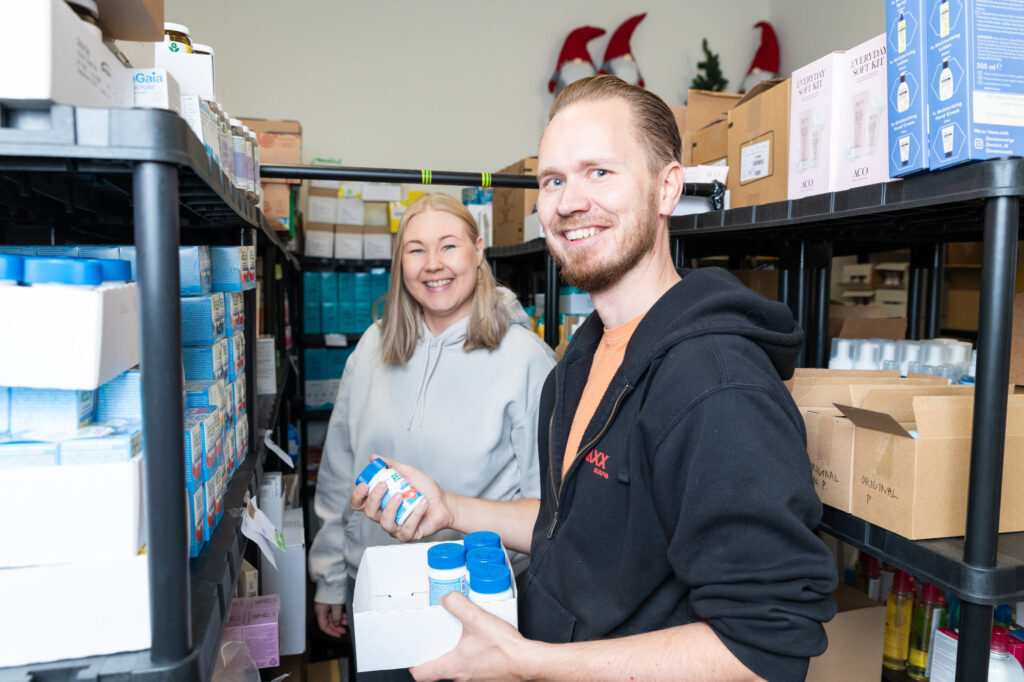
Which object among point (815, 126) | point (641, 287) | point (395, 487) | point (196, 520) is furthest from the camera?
point (815, 126)

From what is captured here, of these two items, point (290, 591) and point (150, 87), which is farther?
point (290, 591)

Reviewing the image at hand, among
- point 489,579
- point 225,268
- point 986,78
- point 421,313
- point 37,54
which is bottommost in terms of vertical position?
point 489,579

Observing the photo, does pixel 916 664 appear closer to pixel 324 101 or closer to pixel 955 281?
pixel 955 281

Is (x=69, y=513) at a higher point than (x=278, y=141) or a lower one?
lower

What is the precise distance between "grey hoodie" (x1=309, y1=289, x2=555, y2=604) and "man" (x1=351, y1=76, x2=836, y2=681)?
437 mm

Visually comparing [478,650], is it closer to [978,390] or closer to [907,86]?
[978,390]

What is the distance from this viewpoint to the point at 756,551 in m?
0.92

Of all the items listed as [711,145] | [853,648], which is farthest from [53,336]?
[711,145]

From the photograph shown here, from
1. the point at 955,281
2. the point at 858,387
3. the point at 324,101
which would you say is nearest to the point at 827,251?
the point at 858,387

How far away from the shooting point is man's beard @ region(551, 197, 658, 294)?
128cm

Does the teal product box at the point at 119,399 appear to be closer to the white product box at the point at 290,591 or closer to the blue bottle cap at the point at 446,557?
the blue bottle cap at the point at 446,557

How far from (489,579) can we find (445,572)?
9cm

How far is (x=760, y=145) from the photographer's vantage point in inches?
71.5

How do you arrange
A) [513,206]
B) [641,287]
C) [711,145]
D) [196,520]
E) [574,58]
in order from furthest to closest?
[574,58] < [513,206] < [711,145] < [641,287] < [196,520]
